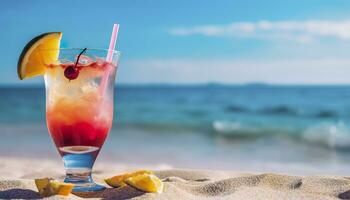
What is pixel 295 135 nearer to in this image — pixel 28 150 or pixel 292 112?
pixel 28 150

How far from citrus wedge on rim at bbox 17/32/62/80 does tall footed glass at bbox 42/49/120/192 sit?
0.04m

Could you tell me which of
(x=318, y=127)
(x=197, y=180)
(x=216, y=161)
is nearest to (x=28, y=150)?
(x=216, y=161)

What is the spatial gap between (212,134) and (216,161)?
4.43 m

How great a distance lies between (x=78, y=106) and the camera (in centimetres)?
266

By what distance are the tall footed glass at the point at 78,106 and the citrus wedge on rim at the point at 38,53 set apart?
4cm

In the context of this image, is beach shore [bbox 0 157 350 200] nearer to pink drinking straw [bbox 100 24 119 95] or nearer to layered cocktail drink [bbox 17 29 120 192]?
layered cocktail drink [bbox 17 29 120 192]

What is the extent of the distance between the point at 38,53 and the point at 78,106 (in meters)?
0.30

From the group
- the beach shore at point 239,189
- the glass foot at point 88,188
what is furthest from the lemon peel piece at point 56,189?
the glass foot at point 88,188

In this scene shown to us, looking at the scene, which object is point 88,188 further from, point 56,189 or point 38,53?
point 38,53

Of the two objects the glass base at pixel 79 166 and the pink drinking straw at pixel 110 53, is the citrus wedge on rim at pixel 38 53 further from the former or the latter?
the glass base at pixel 79 166

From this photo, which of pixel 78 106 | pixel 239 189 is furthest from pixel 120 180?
pixel 239 189

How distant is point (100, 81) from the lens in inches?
106

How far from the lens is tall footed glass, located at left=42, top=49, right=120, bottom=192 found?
8.71 ft

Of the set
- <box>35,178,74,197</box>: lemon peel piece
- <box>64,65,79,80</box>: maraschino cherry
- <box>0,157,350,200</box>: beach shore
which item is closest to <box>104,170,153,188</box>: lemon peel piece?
<box>0,157,350,200</box>: beach shore
